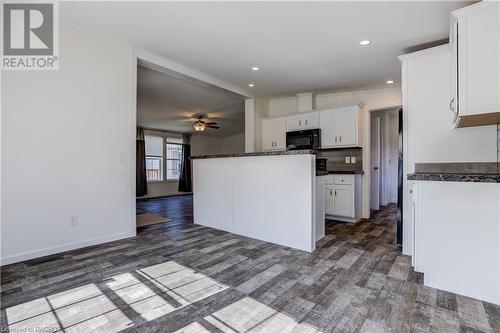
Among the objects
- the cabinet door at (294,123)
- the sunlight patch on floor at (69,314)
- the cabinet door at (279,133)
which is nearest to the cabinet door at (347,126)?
the cabinet door at (294,123)

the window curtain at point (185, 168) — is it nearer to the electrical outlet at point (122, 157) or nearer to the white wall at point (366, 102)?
the white wall at point (366, 102)

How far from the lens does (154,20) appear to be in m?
2.61

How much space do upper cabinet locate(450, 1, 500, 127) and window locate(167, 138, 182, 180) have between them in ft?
27.9

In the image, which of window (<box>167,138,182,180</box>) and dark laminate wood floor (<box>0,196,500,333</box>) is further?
window (<box>167,138,182,180</box>)

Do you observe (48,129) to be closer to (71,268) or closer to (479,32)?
(71,268)

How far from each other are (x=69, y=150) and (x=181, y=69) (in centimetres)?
197

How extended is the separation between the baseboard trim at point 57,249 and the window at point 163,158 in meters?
5.58

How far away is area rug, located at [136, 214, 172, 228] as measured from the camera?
13.8 ft

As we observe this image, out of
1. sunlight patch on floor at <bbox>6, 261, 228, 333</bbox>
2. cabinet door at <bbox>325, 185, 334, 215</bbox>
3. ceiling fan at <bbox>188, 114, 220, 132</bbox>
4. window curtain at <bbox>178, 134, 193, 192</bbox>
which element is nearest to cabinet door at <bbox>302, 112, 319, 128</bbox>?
cabinet door at <bbox>325, 185, 334, 215</bbox>

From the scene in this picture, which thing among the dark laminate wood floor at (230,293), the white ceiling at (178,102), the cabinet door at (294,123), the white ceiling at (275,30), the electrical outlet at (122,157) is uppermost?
the white ceiling at (275,30)

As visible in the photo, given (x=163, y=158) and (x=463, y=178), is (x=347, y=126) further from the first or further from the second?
(x=163, y=158)

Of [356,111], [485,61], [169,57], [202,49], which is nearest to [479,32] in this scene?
[485,61]

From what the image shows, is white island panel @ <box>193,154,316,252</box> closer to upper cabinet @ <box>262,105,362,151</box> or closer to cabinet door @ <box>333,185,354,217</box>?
cabinet door @ <box>333,185,354,217</box>

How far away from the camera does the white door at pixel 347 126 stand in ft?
14.6
